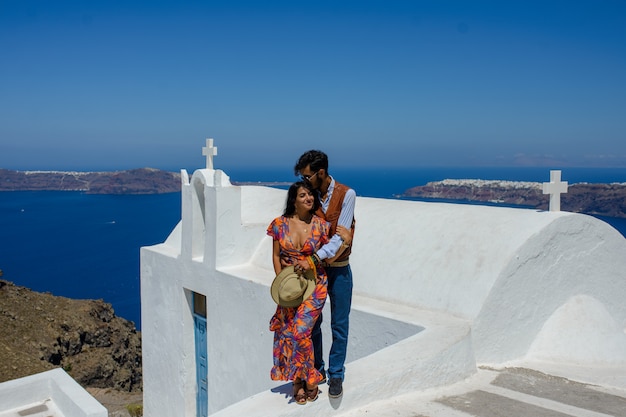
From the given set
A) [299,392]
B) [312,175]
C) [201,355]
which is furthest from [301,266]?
[201,355]

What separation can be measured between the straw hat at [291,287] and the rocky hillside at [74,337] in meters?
14.5

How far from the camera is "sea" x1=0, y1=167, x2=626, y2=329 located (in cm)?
4719

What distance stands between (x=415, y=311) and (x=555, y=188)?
75.9 inches

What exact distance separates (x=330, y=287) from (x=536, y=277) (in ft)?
9.17

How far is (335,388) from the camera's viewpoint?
11.2ft

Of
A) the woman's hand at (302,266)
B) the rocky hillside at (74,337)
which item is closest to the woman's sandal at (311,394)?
the woman's hand at (302,266)

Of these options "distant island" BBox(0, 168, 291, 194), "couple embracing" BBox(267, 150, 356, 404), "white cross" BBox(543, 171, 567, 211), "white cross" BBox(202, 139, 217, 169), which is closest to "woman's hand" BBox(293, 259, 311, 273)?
"couple embracing" BBox(267, 150, 356, 404)

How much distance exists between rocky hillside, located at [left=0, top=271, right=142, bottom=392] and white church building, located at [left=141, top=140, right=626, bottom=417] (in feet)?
32.4

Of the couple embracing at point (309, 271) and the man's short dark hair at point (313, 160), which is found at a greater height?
the man's short dark hair at point (313, 160)

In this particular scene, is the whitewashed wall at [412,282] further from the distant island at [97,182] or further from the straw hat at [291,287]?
the distant island at [97,182]

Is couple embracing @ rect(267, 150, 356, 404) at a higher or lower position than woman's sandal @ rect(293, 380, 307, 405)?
higher

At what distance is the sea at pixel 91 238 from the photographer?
4719 cm

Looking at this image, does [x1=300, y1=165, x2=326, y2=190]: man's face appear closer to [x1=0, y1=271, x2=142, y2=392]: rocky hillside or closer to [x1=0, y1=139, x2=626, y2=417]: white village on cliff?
[x1=0, y1=139, x2=626, y2=417]: white village on cliff

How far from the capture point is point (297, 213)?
343 cm
